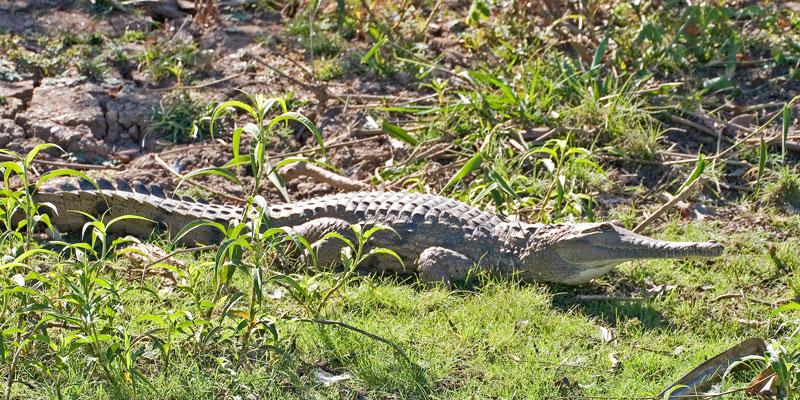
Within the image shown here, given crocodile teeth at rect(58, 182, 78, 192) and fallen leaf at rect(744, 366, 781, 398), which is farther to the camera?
crocodile teeth at rect(58, 182, 78, 192)

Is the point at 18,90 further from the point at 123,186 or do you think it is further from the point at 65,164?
the point at 123,186

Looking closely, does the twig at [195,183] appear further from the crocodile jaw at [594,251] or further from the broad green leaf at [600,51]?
the broad green leaf at [600,51]

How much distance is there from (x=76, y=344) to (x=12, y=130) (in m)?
3.07

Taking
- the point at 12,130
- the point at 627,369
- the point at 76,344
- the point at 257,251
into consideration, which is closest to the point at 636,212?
the point at 627,369

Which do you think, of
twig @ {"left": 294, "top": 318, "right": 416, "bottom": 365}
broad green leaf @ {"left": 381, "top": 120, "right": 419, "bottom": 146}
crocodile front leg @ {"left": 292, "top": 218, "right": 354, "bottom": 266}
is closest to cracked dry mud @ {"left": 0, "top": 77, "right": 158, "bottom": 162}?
broad green leaf @ {"left": 381, "top": 120, "right": 419, "bottom": 146}

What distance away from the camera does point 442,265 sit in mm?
5371

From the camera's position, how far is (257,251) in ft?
13.6

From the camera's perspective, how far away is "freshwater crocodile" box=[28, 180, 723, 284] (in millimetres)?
5273

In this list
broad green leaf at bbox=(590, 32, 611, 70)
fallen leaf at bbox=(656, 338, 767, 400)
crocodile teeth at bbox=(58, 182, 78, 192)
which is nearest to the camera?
fallen leaf at bbox=(656, 338, 767, 400)

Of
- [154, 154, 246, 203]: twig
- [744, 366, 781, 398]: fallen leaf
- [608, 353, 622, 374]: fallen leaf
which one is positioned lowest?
[154, 154, 246, 203]: twig

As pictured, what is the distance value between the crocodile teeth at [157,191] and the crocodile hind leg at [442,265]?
58.2 inches

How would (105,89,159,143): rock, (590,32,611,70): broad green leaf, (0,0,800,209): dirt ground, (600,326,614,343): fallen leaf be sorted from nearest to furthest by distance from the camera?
(600,326,614,343): fallen leaf → (0,0,800,209): dirt ground → (105,89,159,143): rock → (590,32,611,70): broad green leaf

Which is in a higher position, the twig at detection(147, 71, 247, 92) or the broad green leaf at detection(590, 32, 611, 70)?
the broad green leaf at detection(590, 32, 611, 70)

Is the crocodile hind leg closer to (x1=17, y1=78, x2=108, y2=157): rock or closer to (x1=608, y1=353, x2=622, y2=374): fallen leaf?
(x1=608, y1=353, x2=622, y2=374): fallen leaf
